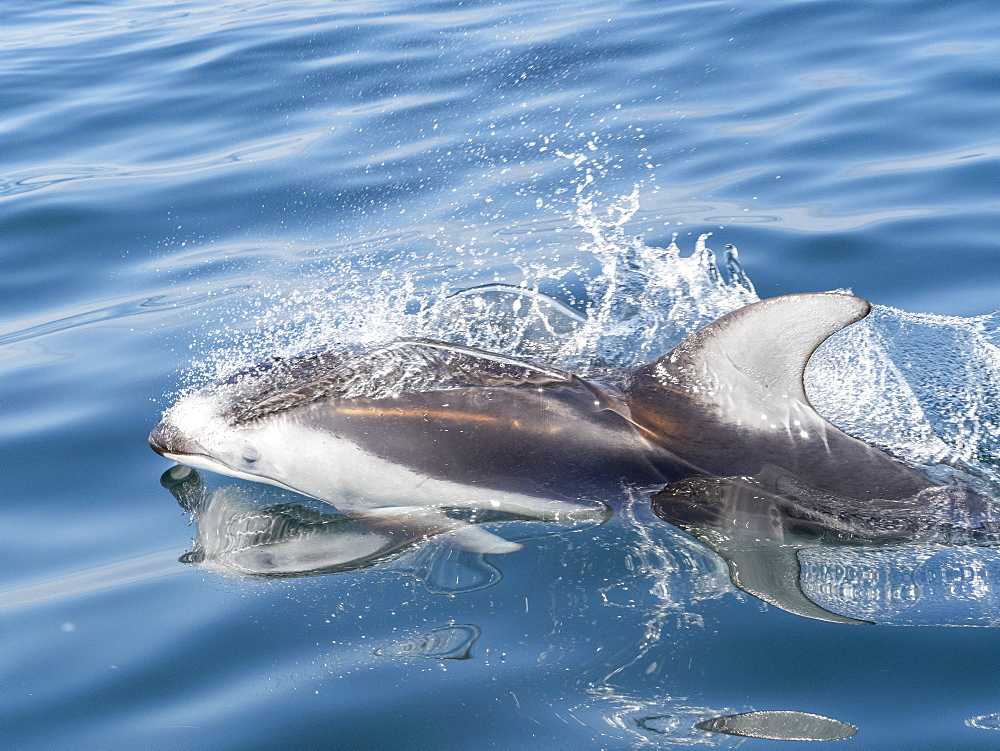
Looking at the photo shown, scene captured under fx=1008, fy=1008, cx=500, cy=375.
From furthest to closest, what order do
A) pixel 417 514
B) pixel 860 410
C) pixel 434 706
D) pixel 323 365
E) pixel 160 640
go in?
pixel 860 410 → pixel 323 365 → pixel 417 514 → pixel 160 640 → pixel 434 706

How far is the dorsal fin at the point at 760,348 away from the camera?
3598 mm

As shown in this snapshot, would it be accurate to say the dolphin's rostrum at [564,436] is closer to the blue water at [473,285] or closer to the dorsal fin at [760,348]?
the dorsal fin at [760,348]

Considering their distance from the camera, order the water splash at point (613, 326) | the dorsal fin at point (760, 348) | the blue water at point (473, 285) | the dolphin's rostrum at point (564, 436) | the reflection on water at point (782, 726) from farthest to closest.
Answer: the water splash at point (613, 326), the dolphin's rostrum at point (564, 436), the dorsal fin at point (760, 348), the blue water at point (473, 285), the reflection on water at point (782, 726)

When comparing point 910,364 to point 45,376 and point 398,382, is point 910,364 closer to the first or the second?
point 398,382

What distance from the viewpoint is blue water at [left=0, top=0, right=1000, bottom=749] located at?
3.34m

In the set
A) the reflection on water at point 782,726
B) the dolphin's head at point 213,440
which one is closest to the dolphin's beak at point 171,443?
the dolphin's head at point 213,440

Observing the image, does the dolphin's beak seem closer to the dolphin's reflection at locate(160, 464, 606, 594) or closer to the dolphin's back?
the dolphin's reflection at locate(160, 464, 606, 594)

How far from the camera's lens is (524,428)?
13.3 feet

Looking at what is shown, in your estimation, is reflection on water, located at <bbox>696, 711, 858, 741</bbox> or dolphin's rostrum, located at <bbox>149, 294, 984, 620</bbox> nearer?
reflection on water, located at <bbox>696, 711, 858, 741</bbox>

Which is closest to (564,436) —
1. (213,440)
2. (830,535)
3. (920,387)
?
(830,535)

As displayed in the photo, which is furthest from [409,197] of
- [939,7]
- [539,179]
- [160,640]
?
[939,7]

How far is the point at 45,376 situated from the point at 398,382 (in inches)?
116

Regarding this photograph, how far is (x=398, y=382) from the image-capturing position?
14.0 ft

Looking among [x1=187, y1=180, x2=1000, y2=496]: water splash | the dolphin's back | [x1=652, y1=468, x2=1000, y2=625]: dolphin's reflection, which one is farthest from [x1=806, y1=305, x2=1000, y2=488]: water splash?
the dolphin's back
